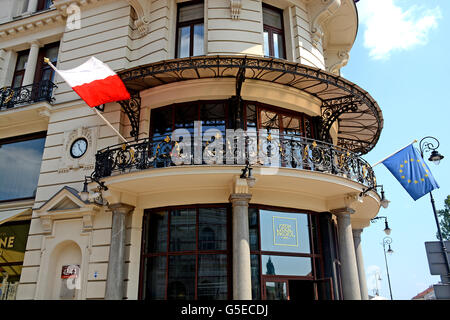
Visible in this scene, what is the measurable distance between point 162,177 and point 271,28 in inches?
317

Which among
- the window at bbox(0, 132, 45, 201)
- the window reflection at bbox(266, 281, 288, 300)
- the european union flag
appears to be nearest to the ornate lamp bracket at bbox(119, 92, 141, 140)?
the window at bbox(0, 132, 45, 201)

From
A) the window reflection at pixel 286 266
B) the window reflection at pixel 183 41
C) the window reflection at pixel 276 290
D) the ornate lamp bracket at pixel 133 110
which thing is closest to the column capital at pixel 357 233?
the window reflection at pixel 286 266

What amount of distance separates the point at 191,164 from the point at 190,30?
6.36 meters

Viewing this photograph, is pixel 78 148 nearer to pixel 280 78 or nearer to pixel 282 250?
pixel 280 78

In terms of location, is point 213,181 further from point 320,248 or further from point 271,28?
point 271,28

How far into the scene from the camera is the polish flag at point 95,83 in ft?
39.7

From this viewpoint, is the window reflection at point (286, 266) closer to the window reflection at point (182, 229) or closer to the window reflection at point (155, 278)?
the window reflection at point (182, 229)

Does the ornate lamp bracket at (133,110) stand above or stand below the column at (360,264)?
above

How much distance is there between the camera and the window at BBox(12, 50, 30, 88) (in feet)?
59.4

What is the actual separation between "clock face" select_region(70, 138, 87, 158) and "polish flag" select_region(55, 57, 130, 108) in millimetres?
2994

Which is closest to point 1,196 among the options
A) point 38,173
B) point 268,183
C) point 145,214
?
point 38,173

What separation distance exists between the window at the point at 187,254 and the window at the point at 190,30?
629cm

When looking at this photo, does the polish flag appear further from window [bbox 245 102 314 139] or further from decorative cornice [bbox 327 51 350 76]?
decorative cornice [bbox 327 51 350 76]

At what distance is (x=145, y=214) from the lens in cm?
1301
